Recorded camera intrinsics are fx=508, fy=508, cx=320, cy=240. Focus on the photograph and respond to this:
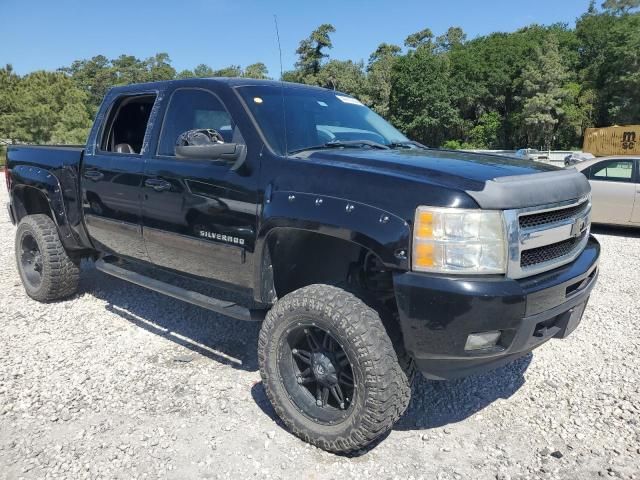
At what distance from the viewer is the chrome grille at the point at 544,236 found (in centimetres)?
A: 237

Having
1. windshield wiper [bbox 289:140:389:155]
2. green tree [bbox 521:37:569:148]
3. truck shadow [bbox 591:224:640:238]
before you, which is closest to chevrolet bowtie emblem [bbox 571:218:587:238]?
windshield wiper [bbox 289:140:389:155]

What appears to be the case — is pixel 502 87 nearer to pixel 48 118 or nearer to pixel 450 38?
pixel 450 38

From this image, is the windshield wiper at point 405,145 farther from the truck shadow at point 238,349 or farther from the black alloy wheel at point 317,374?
the truck shadow at point 238,349

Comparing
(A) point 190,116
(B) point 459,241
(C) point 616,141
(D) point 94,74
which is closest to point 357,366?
(B) point 459,241

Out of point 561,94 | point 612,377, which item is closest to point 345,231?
point 612,377

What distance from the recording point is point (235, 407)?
3225 mm

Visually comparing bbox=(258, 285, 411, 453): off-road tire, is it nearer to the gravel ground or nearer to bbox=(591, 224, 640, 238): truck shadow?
the gravel ground

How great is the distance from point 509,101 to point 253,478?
69.0 metres

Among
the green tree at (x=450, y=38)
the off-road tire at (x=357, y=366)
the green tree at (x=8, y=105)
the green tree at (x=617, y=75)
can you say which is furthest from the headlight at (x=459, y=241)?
the green tree at (x=450, y=38)

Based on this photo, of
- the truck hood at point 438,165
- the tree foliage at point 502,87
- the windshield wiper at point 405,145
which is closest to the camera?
the truck hood at point 438,165

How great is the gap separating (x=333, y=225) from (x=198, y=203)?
1.14 metres

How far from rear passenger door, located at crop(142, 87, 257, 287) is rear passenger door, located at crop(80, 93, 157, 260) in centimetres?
18

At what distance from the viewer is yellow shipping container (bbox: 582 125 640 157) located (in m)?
26.7

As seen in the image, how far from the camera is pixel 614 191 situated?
909 centimetres
